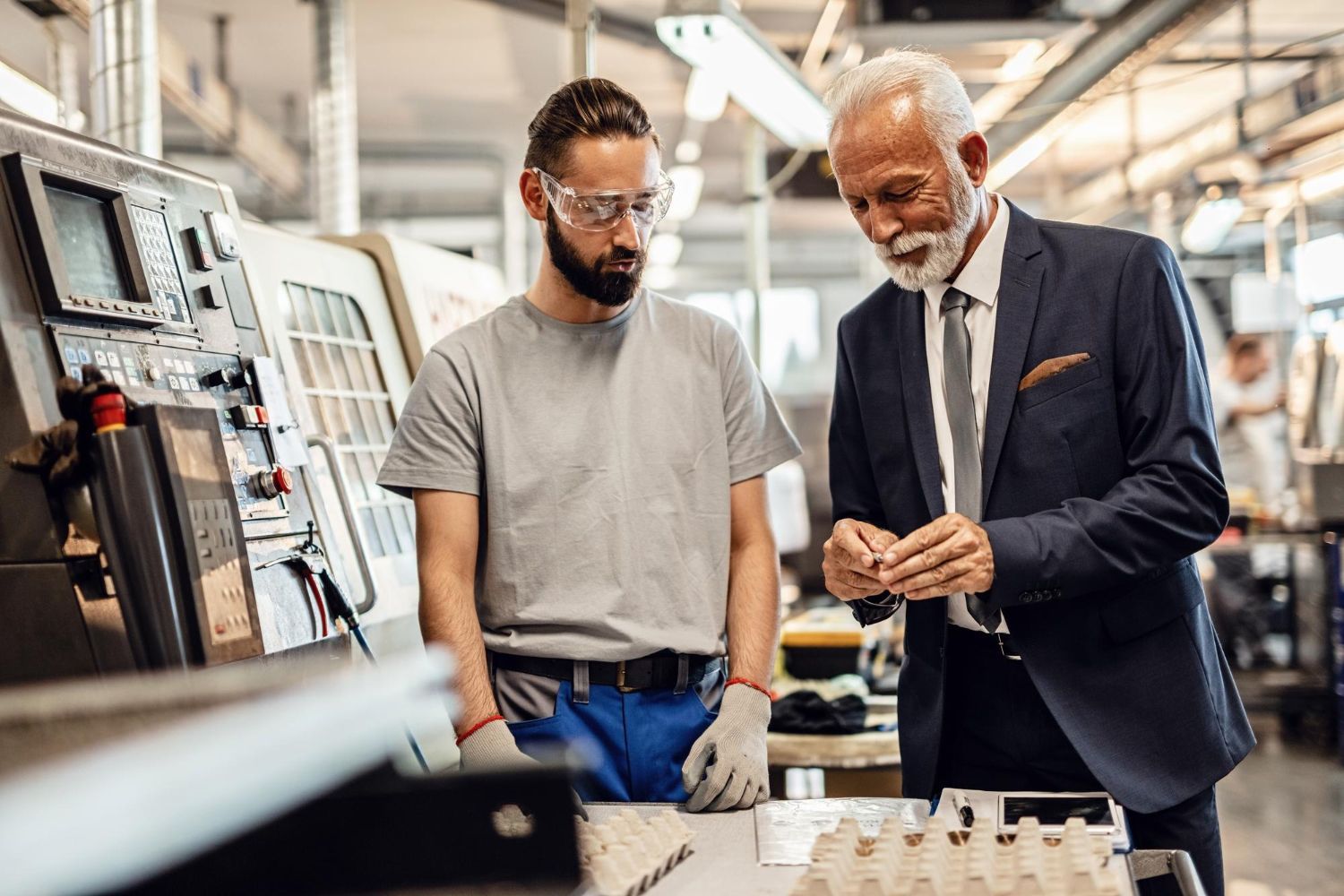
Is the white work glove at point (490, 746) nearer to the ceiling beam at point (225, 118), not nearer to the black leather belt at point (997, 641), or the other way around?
the black leather belt at point (997, 641)

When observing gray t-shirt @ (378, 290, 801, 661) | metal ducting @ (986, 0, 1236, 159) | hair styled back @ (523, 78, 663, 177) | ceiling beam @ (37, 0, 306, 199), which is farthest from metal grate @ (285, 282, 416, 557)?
metal ducting @ (986, 0, 1236, 159)

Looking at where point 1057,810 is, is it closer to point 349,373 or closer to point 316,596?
point 316,596

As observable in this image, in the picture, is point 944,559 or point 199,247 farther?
point 199,247

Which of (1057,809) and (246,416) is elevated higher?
(246,416)

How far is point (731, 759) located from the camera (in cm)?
157

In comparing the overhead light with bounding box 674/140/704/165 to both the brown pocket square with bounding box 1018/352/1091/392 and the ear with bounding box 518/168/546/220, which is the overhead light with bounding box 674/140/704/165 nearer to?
the ear with bounding box 518/168/546/220

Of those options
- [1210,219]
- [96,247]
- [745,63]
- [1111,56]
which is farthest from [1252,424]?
[96,247]

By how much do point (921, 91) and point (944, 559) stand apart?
2.16 feet

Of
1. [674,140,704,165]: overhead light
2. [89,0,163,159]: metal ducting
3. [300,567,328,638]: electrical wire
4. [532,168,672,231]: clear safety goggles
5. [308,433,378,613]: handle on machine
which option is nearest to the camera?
[532,168,672,231]: clear safety goggles

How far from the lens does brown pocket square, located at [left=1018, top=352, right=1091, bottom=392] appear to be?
5.19 feet

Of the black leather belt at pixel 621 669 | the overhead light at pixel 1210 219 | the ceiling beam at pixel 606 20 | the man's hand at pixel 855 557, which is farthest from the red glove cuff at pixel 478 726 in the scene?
the overhead light at pixel 1210 219

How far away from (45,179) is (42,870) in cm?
116

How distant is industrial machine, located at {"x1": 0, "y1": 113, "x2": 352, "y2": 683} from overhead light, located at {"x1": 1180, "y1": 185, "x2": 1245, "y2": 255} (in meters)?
6.80

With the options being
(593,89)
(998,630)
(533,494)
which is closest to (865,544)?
(998,630)
